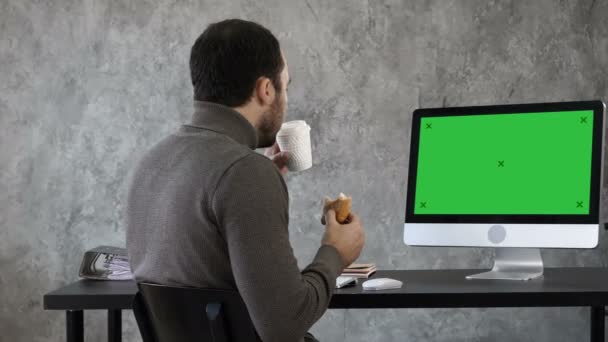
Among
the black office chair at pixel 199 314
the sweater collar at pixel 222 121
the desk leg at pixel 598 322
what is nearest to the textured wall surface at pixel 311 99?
A: the desk leg at pixel 598 322

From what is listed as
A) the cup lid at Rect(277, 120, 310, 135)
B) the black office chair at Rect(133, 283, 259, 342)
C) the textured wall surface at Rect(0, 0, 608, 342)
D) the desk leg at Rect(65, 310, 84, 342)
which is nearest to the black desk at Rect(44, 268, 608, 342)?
the desk leg at Rect(65, 310, 84, 342)

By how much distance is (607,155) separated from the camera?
354 cm

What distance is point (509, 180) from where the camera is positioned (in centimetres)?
221

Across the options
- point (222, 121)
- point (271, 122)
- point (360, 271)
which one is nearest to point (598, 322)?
point (360, 271)

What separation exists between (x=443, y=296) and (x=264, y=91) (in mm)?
724

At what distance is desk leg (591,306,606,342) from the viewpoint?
2016 millimetres

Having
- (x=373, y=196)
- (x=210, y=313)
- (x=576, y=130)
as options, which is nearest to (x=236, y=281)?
(x=210, y=313)

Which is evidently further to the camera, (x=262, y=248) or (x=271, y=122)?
(x=271, y=122)

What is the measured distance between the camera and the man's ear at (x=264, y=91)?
4.97 ft

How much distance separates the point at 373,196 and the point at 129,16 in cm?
137

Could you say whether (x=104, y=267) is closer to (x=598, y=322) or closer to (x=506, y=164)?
(x=506, y=164)

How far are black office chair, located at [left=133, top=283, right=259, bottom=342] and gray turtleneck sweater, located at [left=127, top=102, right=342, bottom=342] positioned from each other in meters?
0.03

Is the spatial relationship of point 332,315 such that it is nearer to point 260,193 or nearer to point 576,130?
point 576,130

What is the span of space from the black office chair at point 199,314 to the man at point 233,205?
0.03m
